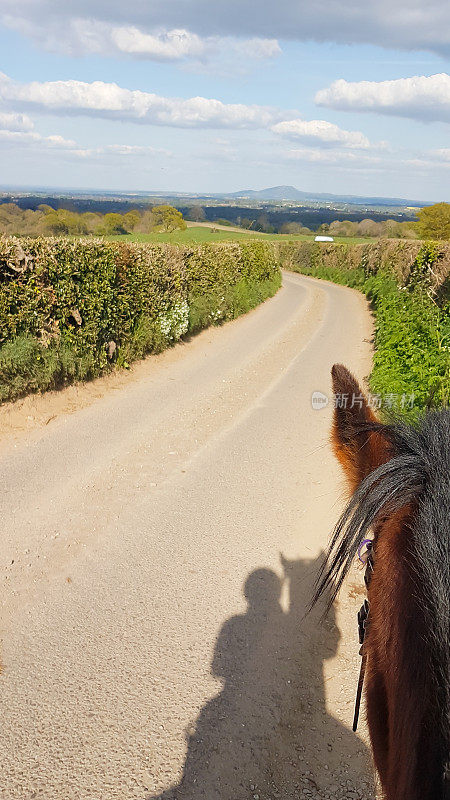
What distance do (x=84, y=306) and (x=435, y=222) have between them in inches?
1736

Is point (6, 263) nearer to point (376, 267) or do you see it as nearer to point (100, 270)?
point (100, 270)

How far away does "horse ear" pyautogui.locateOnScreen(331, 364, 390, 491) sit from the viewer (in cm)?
183

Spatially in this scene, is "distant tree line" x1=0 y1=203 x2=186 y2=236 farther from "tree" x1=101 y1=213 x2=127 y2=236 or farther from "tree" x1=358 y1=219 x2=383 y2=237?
"tree" x1=358 y1=219 x2=383 y2=237

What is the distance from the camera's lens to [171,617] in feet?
13.8

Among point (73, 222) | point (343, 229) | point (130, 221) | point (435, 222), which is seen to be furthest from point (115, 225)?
point (343, 229)

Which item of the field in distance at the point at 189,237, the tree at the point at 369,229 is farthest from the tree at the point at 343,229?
the field in distance at the point at 189,237

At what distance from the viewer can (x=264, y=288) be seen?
23766mm

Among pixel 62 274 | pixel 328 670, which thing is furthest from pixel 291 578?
pixel 62 274

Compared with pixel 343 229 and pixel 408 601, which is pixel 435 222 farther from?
pixel 408 601

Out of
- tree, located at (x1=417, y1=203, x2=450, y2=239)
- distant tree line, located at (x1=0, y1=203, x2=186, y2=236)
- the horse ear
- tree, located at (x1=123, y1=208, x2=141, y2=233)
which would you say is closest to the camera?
the horse ear

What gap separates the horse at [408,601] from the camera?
3.21ft

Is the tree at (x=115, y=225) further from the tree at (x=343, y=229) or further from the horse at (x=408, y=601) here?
the tree at (x=343, y=229)

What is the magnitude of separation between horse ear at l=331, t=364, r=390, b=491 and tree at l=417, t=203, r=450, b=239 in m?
44.7

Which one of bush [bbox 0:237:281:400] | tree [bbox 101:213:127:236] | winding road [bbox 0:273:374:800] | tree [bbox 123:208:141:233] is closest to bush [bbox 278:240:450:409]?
winding road [bbox 0:273:374:800]
